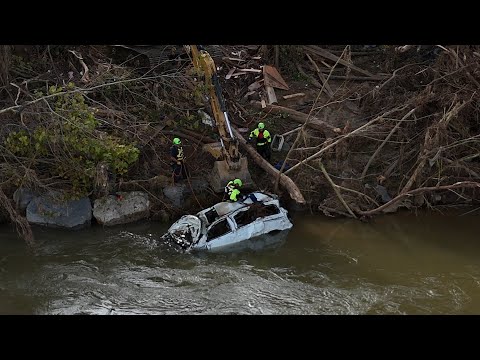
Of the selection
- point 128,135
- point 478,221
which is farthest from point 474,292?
point 128,135

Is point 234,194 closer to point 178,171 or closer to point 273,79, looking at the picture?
point 178,171

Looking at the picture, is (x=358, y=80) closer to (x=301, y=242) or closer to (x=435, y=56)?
(x=435, y=56)

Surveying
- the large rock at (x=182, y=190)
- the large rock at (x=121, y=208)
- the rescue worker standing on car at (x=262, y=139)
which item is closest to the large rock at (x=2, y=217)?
the large rock at (x=121, y=208)

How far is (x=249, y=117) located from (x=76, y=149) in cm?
637

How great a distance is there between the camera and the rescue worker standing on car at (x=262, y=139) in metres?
14.9

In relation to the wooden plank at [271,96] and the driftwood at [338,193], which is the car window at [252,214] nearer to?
the driftwood at [338,193]

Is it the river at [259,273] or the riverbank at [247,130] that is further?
the riverbank at [247,130]

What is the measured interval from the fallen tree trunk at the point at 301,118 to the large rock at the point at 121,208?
225 inches

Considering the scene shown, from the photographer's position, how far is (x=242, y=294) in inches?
432

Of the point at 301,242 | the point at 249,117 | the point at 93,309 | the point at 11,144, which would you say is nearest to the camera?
the point at 93,309

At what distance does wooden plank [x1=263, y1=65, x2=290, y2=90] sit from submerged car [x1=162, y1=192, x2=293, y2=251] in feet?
19.6

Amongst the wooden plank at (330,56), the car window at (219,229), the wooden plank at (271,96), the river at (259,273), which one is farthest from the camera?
the wooden plank at (330,56)

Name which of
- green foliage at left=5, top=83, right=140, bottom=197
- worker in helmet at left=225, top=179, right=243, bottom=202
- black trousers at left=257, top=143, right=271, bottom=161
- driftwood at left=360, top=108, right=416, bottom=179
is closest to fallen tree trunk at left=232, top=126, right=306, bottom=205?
black trousers at left=257, top=143, right=271, bottom=161

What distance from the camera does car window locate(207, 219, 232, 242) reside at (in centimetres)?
1266
